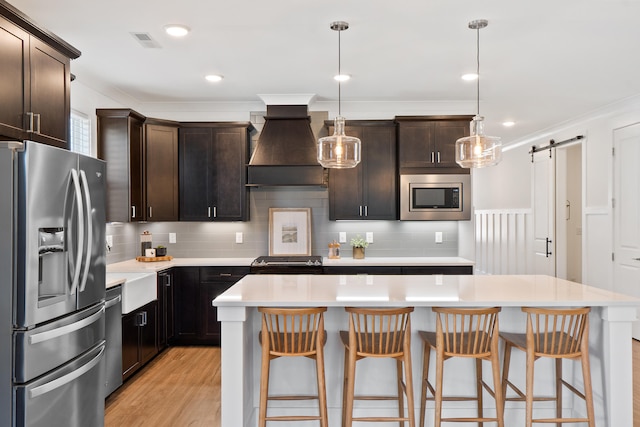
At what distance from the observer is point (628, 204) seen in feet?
17.3

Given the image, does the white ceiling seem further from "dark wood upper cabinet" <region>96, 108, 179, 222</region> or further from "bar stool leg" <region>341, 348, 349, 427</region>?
"bar stool leg" <region>341, 348, 349, 427</region>

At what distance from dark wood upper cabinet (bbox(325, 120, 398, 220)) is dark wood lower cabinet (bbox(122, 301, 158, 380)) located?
6.82 ft

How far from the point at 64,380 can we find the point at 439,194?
3836 millimetres

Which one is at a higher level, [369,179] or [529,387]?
[369,179]

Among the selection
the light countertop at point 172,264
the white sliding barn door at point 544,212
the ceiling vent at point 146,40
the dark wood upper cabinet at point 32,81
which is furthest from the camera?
the white sliding barn door at point 544,212

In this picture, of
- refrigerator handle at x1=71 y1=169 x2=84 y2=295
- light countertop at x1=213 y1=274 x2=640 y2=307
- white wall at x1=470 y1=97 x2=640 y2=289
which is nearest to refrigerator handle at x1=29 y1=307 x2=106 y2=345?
refrigerator handle at x1=71 y1=169 x2=84 y2=295

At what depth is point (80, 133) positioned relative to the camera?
4398mm

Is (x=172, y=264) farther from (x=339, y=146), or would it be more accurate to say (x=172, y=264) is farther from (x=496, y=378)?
(x=496, y=378)

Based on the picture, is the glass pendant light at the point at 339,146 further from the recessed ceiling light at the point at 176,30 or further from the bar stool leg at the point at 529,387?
the bar stool leg at the point at 529,387

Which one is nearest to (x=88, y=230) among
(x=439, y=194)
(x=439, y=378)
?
(x=439, y=378)

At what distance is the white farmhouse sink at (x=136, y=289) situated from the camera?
3699mm

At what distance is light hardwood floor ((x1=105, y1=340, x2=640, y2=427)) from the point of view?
3.19 m

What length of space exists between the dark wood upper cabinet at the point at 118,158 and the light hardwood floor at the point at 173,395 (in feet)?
4.71

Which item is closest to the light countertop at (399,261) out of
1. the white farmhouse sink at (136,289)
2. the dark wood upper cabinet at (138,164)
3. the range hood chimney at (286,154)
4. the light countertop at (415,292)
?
the range hood chimney at (286,154)
